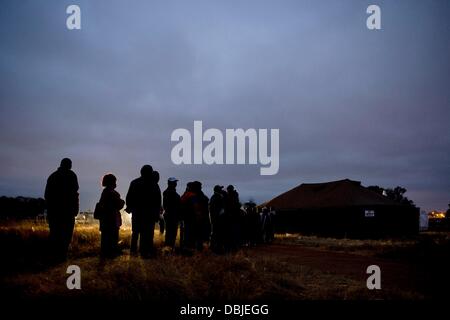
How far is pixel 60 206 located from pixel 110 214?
3.50ft

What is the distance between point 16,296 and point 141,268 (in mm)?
1490

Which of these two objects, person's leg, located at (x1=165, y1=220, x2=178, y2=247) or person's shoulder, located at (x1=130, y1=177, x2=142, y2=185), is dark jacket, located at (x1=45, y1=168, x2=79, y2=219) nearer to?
Answer: person's shoulder, located at (x1=130, y1=177, x2=142, y2=185)

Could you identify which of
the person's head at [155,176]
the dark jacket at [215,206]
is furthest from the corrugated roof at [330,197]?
the person's head at [155,176]

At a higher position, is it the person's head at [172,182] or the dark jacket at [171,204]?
the person's head at [172,182]

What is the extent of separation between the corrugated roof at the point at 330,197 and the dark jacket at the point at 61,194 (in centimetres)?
2683

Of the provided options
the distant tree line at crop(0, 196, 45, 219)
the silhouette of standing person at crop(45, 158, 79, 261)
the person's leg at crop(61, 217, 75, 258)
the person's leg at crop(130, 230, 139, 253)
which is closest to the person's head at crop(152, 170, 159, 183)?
the person's leg at crop(130, 230, 139, 253)

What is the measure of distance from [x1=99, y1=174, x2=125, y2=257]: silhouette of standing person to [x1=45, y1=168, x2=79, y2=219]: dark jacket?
69 centimetres

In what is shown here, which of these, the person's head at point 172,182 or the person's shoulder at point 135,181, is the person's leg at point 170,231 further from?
the person's shoulder at point 135,181

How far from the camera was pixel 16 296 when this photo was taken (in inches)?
164

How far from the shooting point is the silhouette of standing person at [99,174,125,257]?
767 centimetres

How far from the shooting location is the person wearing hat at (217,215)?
10.3 metres

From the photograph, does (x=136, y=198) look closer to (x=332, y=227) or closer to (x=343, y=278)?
(x=343, y=278)
